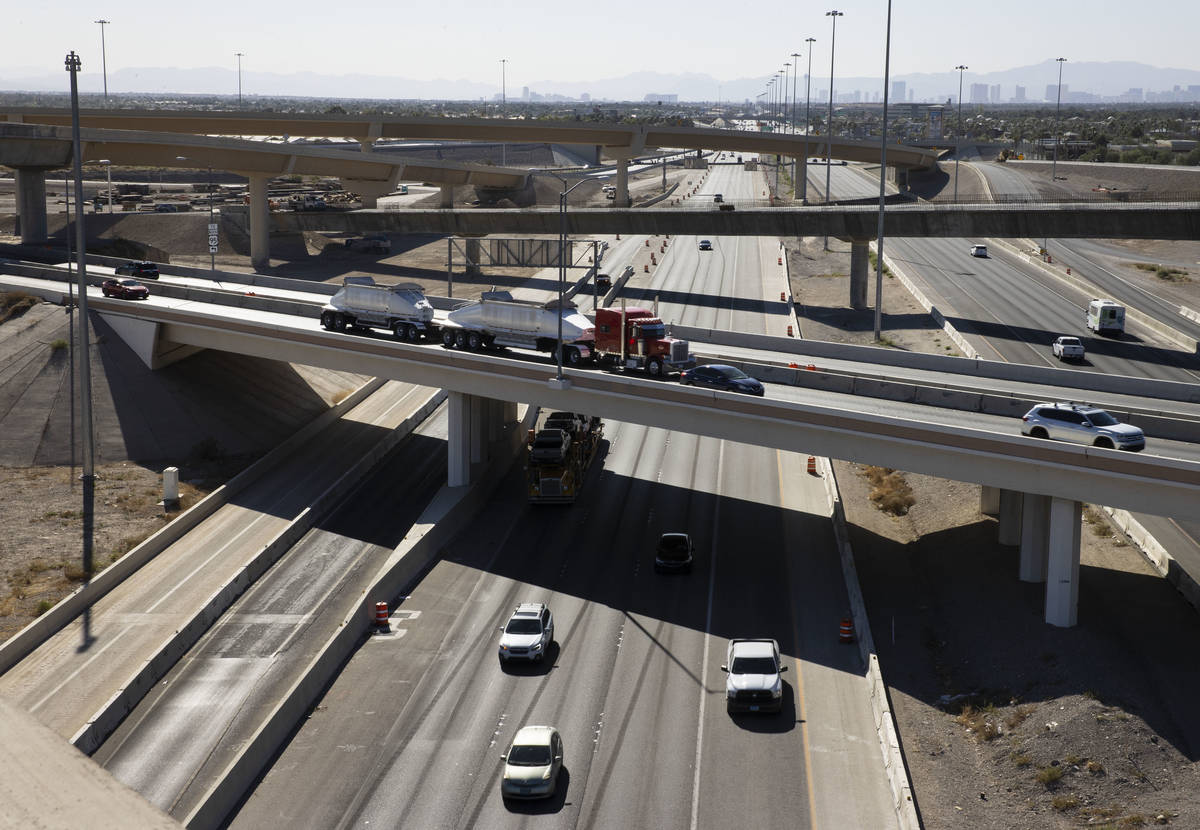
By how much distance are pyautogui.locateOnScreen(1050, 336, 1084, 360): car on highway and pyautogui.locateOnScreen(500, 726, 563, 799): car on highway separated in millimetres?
45231

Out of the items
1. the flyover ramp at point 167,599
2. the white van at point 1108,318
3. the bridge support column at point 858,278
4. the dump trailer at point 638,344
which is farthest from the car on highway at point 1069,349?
the flyover ramp at point 167,599

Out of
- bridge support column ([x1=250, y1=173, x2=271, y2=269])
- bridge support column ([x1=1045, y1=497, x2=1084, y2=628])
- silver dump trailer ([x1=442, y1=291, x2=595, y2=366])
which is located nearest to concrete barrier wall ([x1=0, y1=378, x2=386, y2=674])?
silver dump trailer ([x1=442, y1=291, x2=595, y2=366])

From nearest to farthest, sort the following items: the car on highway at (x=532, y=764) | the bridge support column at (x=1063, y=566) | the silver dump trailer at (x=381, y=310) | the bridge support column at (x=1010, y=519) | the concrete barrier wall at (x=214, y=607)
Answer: the car on highway at (x=532, y=764), the concrete barrier wall at (x=214, y=607), the bridge support column at (x=1063, y=566), the bridge support column at (x=1010, y=519), the silver dump trailer at (x=381, y=310)

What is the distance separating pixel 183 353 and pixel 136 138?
116 ft

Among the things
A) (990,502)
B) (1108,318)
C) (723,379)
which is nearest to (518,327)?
(723,379)

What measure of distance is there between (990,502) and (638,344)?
14.5 metres

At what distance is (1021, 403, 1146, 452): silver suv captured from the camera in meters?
35.1

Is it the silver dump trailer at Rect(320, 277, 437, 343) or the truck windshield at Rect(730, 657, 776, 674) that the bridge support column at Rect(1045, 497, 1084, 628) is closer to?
the truck windshield at Rect(730, 657, 776, 674)

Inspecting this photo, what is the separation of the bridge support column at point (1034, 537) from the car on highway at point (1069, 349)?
28.7 meters

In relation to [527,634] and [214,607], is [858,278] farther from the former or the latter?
[214,607]

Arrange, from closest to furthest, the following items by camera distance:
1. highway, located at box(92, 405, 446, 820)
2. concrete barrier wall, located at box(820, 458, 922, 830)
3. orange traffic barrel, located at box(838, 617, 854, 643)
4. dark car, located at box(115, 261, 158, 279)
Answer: concrete barrier wall, located at box(820, 458, 922, 830)
highway, located at box(92, 405, 446, 820)
orange traffic barrel, located at box(838, 617, 854, 643)
dark car, located at box(115, 261, 158, 279)

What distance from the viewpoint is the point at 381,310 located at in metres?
52.2

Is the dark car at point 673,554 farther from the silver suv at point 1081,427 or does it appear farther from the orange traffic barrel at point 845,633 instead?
the silver suv at point 1081,427

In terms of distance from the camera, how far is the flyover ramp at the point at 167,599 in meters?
33.1
